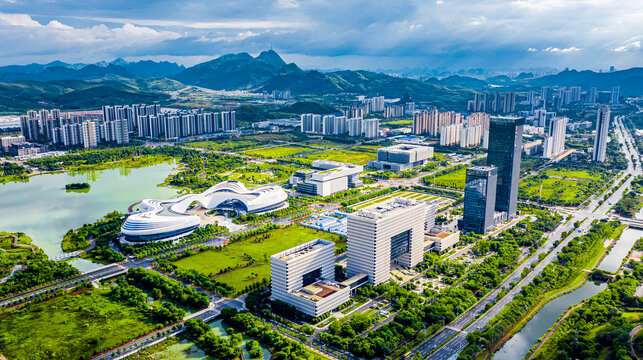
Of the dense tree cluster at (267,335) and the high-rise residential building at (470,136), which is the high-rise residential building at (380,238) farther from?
the high-rise residential building at (470,136)

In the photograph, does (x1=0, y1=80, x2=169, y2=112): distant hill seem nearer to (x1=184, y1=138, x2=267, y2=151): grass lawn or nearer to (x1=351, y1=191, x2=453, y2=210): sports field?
(x1=184, y1=138, x2=267, y2=151): grass lawn

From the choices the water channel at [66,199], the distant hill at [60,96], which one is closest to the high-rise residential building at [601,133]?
the water channel at [66,199]

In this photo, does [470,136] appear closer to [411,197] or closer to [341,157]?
[341,157]

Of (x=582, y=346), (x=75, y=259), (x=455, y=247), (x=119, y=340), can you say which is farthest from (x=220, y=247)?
(x=582, y=346)

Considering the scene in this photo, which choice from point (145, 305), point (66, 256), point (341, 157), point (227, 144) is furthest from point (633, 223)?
point (227, 144)

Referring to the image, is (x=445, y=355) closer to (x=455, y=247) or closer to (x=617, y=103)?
(x=455, y=247)
